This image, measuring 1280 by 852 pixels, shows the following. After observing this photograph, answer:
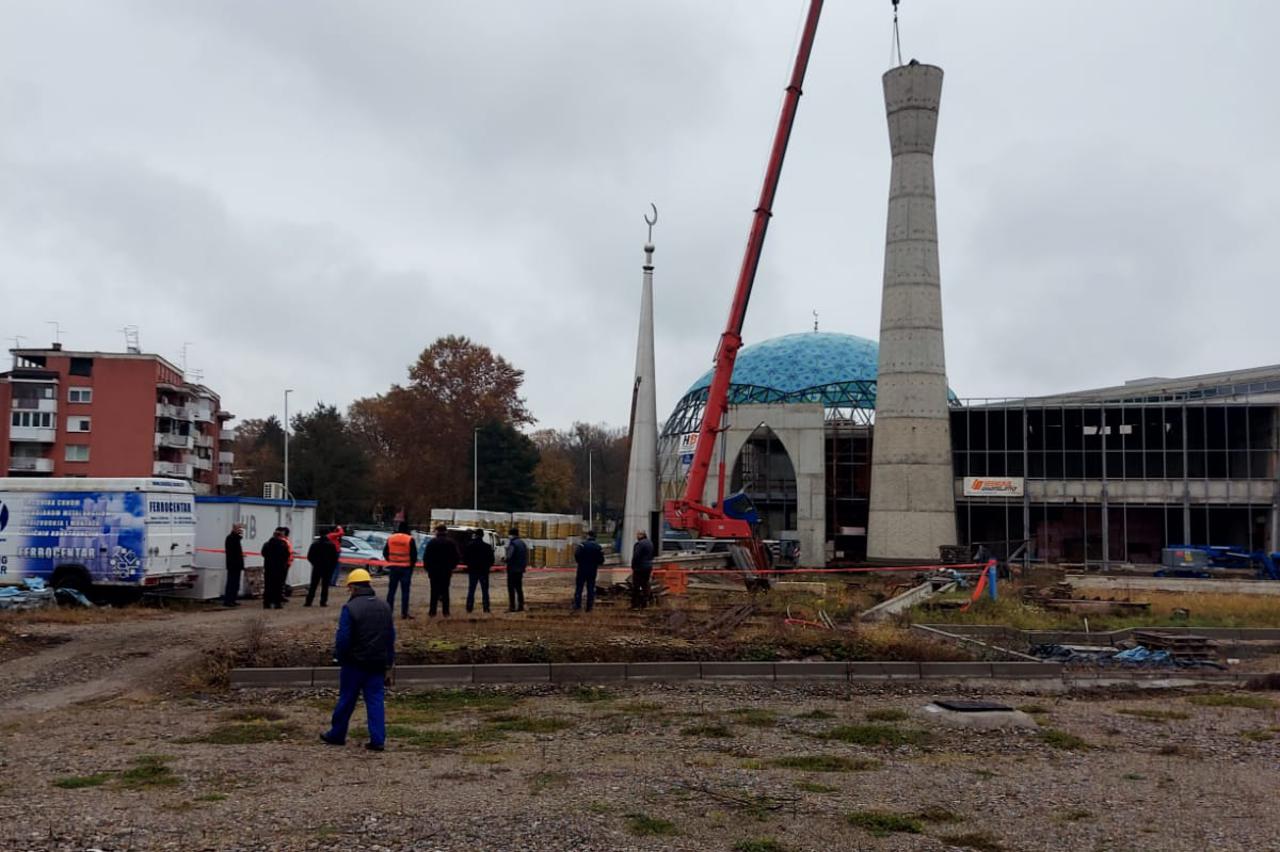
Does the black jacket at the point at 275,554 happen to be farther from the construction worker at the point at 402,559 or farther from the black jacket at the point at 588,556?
the black jacket at the point at 588,556

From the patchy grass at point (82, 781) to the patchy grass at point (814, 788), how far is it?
199 inches

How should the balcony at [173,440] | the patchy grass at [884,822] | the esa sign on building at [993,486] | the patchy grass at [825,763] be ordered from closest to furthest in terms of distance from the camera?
the patchy grass at [884,822], the patchy grass at [825,763], the esa sign on building at [993,486], the balcony at [173,440]

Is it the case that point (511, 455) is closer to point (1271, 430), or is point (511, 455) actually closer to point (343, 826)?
point (1271, 430)

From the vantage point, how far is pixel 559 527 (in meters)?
45.0

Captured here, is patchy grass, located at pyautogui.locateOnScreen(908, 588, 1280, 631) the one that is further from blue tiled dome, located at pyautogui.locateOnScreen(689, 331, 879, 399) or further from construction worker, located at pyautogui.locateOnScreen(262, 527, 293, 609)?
blue tiled dome, located at pyautogui.locateOnScreen(689, 331, 879, 399)

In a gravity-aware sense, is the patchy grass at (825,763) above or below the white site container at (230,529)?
below

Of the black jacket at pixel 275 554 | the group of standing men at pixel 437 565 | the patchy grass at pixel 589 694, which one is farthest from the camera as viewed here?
the black jacket at pixel 275 554

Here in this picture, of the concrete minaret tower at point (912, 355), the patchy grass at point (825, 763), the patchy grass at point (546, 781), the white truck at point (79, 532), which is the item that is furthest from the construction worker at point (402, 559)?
the concrete minaret tower at point (912, 355)

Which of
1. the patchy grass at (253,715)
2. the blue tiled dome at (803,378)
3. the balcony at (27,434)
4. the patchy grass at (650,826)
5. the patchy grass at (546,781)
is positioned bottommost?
the patchy grass at (253,715)

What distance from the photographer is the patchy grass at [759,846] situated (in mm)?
6348

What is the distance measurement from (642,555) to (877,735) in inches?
380

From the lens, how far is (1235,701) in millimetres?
12008

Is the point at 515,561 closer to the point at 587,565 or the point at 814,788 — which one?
the point at 587,565

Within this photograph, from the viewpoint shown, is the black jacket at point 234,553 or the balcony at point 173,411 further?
the balcony at point 173,411
